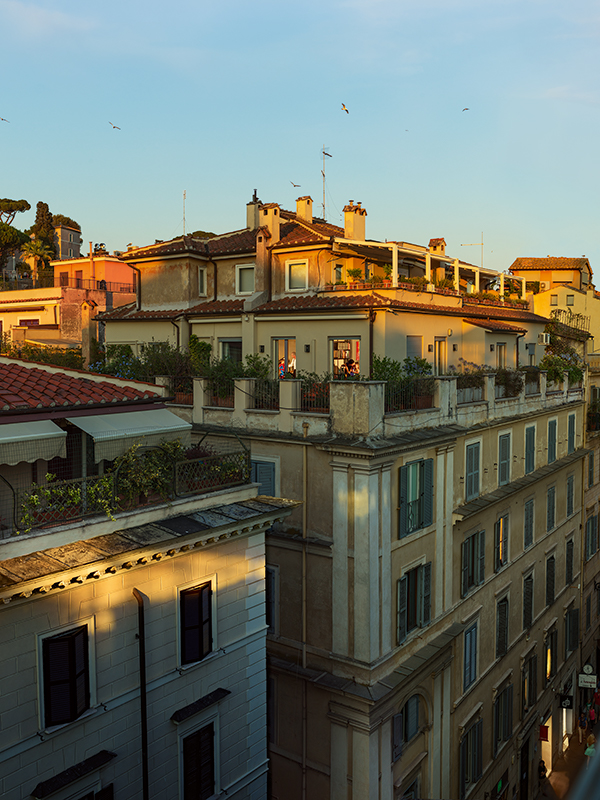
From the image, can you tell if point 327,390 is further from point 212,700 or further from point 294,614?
point 212,700

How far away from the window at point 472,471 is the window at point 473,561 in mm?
1331

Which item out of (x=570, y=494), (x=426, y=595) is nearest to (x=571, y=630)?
(x=570, y=494)

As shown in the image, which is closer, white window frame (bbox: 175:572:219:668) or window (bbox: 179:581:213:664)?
white window frame (bbox: 175:572:219:668)

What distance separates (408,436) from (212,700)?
806 cm

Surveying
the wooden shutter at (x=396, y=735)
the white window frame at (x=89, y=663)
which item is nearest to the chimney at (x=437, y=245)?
the wooden shutter at (x=396, y=735)

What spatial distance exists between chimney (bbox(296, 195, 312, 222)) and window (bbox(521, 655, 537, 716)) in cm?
2085

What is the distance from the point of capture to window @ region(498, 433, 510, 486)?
2306 centimetres

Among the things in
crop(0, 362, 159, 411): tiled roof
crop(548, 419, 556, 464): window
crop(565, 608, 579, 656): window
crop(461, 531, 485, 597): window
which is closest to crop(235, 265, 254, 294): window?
crop(461, 531, 485, 597): window

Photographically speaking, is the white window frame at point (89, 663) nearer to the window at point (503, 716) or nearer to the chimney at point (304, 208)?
the window at point (503, 716)

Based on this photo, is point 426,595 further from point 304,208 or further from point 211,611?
point 304,208

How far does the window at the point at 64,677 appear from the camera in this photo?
9898 millimetres

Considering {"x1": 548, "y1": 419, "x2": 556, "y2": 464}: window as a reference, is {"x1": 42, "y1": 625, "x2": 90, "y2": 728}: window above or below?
below

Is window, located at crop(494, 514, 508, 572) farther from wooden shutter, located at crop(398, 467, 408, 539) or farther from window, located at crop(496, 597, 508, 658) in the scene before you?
wooden shutter, located at crop(398, 467, 408, 539)

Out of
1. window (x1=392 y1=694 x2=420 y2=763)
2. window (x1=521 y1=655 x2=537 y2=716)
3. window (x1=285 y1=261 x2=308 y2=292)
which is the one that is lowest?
window (x1=521 y1=655 x2=537 y2=716)
